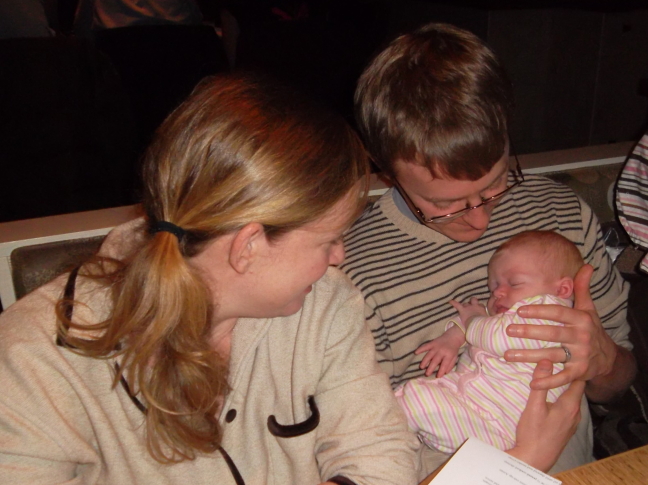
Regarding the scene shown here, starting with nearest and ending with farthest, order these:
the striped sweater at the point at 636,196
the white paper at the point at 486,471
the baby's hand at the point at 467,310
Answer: the white paper at the point at 486,471 < the baby's hand at the point at 467,310 < the striped sweater at the point at 636,196

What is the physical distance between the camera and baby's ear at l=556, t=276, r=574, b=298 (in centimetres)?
159

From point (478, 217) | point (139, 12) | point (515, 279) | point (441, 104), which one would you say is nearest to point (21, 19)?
point (139, 12)

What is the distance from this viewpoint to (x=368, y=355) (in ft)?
4.46

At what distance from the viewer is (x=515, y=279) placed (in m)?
1.55

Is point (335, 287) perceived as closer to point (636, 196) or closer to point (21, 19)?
point (636, 196)

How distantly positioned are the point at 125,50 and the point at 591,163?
7.65ft

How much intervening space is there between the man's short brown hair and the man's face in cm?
2

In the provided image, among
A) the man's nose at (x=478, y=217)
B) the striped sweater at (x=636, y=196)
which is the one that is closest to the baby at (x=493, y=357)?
the man's nose at (x=478, y=217)

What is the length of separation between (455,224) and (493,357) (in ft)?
1.16

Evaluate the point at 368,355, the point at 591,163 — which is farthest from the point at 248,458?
the point at 591,163

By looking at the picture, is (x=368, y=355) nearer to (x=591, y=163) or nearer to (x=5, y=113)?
(x=591, y=163)

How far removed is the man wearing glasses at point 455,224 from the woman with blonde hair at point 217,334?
0.24 meters

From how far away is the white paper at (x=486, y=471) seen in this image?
101 cm

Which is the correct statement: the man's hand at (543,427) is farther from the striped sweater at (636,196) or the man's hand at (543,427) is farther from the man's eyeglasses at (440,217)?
the striped sweater at (636,196)
